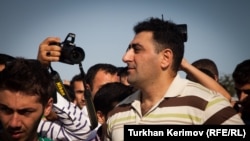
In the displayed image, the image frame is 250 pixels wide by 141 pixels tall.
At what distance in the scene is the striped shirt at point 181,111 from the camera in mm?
2844

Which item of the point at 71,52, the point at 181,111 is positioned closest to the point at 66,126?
the point at 71,52

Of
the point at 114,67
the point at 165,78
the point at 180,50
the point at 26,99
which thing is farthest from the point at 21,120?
the point at 114,67

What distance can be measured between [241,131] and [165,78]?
647 millimetres

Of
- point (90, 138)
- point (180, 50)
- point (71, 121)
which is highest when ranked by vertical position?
point (180, 50)

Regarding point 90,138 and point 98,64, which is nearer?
point 90,138

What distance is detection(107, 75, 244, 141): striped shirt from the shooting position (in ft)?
9.33

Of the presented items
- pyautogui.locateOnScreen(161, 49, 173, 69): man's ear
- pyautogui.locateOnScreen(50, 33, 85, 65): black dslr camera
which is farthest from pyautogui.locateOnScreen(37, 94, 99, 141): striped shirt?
pyautogui.locateOnScreen(161, 49, 173, 69): man's ear

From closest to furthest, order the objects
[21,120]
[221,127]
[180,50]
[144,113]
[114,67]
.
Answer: [21,120]
[221,127]
[144,113]
[180,50]
[114,67]

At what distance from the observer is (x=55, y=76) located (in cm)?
345

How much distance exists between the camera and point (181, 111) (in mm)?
2922

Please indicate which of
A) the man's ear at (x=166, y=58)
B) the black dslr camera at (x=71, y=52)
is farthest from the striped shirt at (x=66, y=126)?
the man's ear at (x=166, y=58)

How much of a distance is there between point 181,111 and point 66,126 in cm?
94

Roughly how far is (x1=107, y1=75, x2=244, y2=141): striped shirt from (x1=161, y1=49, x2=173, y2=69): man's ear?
0.37 feet

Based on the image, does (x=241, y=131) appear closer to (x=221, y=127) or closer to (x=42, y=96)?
(x=221, y=127)
